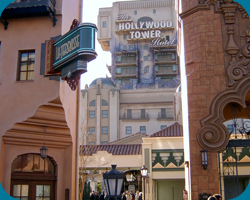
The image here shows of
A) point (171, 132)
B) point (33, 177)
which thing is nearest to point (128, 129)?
point (171, 132)

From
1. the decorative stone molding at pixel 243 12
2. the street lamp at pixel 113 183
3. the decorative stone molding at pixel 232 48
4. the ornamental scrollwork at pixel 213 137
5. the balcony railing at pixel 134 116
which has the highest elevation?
the balcony railing at pixel 134 116

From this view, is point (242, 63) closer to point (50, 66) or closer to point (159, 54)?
point (50, 66)

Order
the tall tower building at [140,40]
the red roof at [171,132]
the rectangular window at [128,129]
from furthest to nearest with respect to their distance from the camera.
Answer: the tall tower building at [140,40], the rectangular window at [128,129], the red roof at [171,132]

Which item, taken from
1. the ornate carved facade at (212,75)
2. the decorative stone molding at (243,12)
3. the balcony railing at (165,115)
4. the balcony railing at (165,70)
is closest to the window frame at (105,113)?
the balcony railing at (165,115)

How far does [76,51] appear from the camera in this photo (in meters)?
8.21

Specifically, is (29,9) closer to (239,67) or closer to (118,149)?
(239,67)

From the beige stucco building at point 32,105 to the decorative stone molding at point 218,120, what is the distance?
16.2ft

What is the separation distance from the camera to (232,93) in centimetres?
1188

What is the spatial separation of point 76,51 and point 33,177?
6.59m

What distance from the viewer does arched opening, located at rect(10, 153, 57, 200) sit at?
12555mm

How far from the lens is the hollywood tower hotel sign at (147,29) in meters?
74.8

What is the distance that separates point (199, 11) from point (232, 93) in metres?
3.22

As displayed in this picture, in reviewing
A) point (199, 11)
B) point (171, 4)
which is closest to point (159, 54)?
point (171, 4)

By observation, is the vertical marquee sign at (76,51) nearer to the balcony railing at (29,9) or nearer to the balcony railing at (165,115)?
the balcony railing at (29,9)
